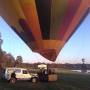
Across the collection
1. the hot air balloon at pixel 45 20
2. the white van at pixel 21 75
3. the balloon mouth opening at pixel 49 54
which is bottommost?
the white van at pixel 21 75

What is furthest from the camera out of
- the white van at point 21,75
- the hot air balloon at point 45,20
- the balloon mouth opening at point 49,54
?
the white van at point 21,75

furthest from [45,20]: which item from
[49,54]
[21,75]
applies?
[21,75]

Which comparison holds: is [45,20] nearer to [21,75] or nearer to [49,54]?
[49,54]

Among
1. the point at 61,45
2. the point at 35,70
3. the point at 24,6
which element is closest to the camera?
the point at 24,6

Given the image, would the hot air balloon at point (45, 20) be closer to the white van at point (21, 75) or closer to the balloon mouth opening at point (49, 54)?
the balloon mouth opening at point (49, 54)

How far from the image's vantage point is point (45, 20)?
3597 cm

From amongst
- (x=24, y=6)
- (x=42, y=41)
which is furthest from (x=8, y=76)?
(x=24, y=6)

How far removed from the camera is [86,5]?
35.3m

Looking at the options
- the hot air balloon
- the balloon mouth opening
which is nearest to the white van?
the hot air balloon

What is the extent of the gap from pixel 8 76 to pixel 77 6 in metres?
9.77

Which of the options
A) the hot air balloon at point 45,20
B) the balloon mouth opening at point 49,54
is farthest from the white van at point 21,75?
the balloon mouth opening at point 49,54

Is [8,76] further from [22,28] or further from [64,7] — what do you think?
[64,7]

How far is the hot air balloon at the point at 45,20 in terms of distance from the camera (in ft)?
114

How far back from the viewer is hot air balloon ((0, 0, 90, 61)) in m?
34.6
